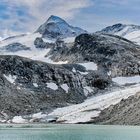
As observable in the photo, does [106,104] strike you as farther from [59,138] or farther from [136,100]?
[59,138]

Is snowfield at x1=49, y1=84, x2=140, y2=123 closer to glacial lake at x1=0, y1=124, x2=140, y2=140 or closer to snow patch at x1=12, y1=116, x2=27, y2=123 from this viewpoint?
snow patch at x1=12, y1=116, x2=27, y2=123

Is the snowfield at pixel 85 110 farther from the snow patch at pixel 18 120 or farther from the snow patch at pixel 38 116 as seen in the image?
the snow patch at pixel 18 120

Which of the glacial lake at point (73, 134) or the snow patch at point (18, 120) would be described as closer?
the glacial lake at point (73, 134)

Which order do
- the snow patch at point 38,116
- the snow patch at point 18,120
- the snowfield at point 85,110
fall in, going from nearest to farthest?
the snowfield at point 85,110
the snow patch at point 18,120
the snow patch at point 38,116

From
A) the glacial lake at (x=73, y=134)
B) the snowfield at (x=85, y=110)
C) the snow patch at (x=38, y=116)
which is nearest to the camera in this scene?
the glacial lake at (x=73, y=134)

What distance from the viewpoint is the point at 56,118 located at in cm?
17962

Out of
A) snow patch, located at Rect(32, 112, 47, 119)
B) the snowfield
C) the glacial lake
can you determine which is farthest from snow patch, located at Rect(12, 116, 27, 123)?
the glacial lake

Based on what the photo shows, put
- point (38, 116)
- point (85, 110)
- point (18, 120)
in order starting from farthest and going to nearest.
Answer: point (38, 116) → point (85, 110) → point (18, 120)

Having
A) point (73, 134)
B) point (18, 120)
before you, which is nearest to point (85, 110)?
point (18, 120)

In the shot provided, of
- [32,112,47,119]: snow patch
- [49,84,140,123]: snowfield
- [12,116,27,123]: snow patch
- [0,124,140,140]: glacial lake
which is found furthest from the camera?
[32,112,47,119]: snow patch

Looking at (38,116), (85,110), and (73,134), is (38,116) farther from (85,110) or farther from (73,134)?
(73,134)

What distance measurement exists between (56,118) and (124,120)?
128ft

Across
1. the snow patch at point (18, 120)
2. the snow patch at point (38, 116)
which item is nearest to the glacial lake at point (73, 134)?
the snow patch at point (18, 120)

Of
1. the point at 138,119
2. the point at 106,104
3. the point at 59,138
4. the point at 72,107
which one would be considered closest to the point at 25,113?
the point at 72,107
